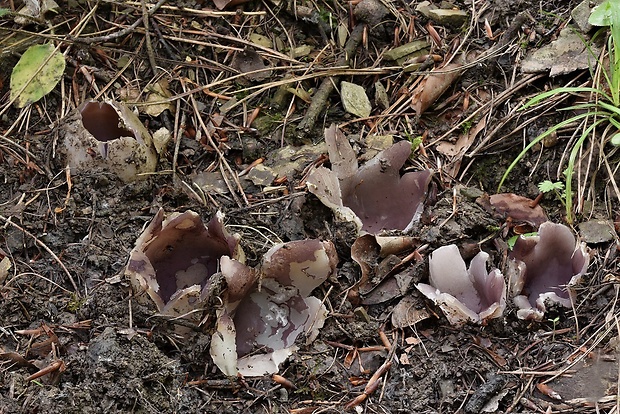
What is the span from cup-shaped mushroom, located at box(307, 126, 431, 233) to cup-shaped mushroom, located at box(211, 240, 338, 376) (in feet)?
1.35

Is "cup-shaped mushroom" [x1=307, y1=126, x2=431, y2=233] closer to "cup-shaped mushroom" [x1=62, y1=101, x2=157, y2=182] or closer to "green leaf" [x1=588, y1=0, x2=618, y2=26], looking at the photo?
"cup-shaped mushroom" [x1=62, y1=101, x2=157, y2=182]

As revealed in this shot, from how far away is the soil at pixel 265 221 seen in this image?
230 cm

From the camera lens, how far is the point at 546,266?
2652 millimetres

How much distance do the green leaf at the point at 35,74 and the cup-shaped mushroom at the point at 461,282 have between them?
196 centimetres

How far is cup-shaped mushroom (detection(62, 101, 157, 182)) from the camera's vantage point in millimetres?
2846

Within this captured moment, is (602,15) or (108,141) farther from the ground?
(602,15)

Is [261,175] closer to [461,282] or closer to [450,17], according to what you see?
[461,282]

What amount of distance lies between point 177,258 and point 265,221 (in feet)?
1.36

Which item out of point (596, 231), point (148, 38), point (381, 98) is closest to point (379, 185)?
point (381, 98)

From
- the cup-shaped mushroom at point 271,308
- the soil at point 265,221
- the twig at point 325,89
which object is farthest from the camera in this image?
the twig at point 325,89

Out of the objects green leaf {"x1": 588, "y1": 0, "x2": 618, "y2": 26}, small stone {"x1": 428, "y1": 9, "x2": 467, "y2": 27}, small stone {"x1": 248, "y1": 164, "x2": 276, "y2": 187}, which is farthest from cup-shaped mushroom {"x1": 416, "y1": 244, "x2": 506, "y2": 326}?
small stone {"x1": 428, "y1": 9, "x2": 467, "y2": 27}

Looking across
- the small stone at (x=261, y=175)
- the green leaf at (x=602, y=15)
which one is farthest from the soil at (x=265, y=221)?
the green leaf at (x=602, y=15)

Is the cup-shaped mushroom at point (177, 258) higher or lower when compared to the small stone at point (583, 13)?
lower

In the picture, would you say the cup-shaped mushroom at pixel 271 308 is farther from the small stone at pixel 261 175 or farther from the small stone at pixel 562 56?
the small stone at pixel 562 56
